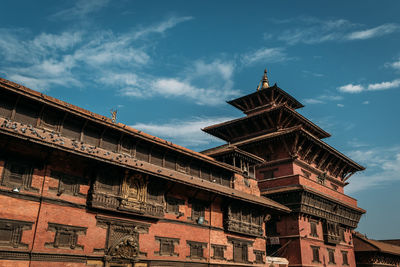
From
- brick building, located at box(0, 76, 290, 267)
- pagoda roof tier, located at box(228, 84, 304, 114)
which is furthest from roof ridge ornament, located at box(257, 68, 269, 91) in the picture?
brick building, located at box(0, 76, 290, 267)

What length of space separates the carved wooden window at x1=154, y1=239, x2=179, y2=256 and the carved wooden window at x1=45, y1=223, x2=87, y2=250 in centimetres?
475

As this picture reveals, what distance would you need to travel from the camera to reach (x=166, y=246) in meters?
20.0

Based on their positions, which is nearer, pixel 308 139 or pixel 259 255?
pixel 259 255

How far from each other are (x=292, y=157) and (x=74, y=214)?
22490 millimetres

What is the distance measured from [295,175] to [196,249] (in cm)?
1384

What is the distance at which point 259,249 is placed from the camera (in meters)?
26.5

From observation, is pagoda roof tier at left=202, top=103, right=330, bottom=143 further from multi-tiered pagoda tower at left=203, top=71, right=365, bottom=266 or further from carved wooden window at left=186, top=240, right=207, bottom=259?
carved wooden window at left=186, top=240, right=207, bottom=259

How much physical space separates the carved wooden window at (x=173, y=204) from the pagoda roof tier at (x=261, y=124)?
18.4 meters

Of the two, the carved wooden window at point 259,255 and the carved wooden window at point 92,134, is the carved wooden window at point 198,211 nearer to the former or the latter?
the carved wooden window at point 259,255

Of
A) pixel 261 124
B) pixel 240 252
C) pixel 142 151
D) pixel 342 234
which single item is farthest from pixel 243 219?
pixel 342 234

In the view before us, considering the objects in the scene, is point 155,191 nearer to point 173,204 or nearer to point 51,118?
point 173,204

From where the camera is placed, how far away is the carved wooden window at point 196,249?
21250mm

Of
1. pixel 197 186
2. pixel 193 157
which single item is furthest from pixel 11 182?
pixel 193 157

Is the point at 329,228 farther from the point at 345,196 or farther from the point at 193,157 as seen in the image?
the point at 193,157
